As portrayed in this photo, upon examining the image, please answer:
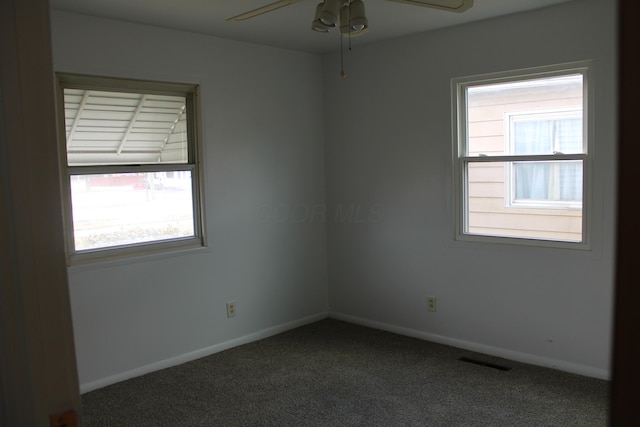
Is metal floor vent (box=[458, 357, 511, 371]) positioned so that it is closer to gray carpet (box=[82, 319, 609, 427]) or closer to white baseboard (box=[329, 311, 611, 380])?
gray carpet (box=[82, 319, 609, 427])

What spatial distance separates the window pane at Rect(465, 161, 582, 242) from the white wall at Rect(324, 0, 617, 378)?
0.14 meters

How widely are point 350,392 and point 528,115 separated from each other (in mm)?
2300

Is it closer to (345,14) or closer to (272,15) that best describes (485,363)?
(345,14)

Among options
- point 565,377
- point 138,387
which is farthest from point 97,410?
point 565,377

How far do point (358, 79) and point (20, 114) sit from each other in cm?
407

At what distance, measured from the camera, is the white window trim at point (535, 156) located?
363 centimetres

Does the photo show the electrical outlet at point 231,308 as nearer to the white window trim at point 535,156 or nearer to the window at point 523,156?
the window at point 523,156

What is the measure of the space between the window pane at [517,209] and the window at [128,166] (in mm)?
2152

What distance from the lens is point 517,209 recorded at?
3.94 m

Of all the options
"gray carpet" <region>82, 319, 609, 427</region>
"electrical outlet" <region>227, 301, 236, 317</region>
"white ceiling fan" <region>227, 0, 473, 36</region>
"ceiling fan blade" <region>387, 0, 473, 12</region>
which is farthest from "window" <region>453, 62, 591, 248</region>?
"electrical outlet" <region>227, 301, 236, 317</region>

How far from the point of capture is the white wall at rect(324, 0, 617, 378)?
3523 mm

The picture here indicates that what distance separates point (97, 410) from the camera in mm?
3320

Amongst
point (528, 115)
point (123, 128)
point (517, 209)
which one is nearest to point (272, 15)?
point (123, 128)

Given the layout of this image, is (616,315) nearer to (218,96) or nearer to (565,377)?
(565,377)
